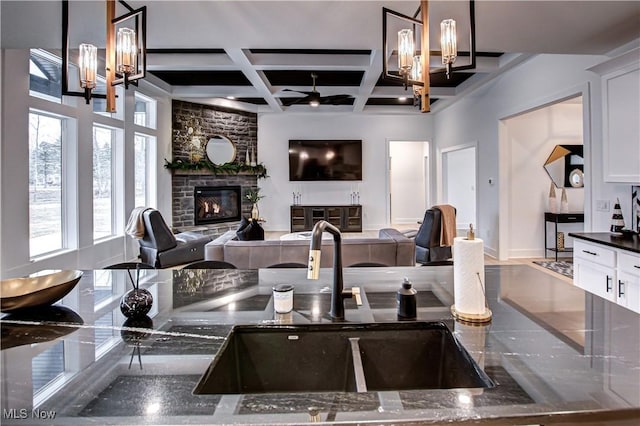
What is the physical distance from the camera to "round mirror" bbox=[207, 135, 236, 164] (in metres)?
8.12

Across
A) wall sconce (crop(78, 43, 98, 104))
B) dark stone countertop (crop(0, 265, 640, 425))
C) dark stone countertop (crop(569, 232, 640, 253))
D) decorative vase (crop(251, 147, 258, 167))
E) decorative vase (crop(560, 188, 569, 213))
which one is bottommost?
dark stone countertop (crop(0, 265, 640, 425))

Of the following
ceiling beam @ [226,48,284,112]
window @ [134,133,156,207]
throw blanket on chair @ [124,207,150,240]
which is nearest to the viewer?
ceiling beam @ [226,48,284,112]

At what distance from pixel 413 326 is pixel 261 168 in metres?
7.93

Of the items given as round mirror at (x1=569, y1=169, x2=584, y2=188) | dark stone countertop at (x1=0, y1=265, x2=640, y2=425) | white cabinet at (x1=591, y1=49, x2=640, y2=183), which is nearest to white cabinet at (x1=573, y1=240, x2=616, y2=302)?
white cabinet at (x1=591, y1=49, x2=640, y2=183)

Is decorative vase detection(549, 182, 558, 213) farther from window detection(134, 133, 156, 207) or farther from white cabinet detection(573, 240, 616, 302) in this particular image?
window detection(134, 133, 156, 207)

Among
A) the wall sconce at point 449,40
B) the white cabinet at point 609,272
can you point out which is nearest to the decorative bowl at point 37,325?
the wall sconce at point 449,40

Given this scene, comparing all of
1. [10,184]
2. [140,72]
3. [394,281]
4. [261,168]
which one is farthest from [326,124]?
[394,281]

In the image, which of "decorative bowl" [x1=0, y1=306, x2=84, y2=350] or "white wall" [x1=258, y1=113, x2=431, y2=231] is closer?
"decorative bowl" [x1=0, y1=306, x2=84, y2=350]

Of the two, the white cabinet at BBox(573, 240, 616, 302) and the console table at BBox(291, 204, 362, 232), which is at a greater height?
the console table at BBox(291, 204, 362, 232)

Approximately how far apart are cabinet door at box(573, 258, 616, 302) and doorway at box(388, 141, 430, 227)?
736cm

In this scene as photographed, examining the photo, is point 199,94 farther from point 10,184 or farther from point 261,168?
point 10,184

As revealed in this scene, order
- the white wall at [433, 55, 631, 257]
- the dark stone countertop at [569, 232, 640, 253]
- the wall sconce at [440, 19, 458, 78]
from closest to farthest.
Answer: the wall sconce at [440, 19, 458, 78], the dark stone countertop at [569, 232, 640, 253], the white wall at [433, 55, 631, 257]

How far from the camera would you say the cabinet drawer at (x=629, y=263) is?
253 cm

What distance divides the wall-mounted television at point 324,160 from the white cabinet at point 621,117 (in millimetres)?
6055
